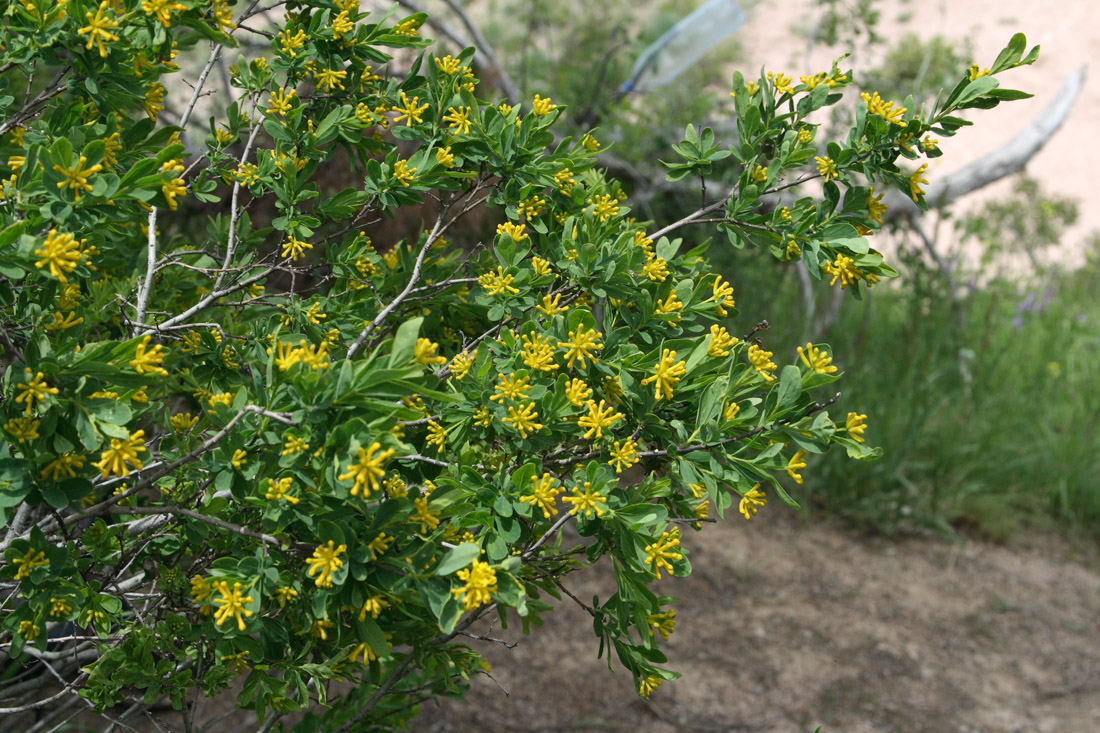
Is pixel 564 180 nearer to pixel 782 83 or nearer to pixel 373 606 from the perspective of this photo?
pixel 782 83

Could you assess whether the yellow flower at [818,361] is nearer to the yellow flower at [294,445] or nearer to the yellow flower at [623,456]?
the yellow flower at [623,456]

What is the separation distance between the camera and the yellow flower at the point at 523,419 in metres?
1.19

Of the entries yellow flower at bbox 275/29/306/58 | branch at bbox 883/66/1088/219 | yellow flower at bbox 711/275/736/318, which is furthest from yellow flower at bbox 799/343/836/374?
branch at bbox 883/66/1088/219

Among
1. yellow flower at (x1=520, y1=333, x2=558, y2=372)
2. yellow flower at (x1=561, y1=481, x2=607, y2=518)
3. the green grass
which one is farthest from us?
the green grass

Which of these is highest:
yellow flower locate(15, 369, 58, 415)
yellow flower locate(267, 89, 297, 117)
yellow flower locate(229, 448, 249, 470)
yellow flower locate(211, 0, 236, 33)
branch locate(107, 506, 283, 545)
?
yellow flower locate(211, 0, 236, 33)

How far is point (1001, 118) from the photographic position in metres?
14.2

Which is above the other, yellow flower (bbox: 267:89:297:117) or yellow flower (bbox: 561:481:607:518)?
yellow flower (bbox: 267:89:297:117)

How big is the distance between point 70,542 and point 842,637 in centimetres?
322

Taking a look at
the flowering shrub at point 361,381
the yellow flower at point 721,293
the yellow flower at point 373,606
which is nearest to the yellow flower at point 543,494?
the flowering shrub at point 361,381

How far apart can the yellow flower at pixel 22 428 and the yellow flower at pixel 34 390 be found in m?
0.02

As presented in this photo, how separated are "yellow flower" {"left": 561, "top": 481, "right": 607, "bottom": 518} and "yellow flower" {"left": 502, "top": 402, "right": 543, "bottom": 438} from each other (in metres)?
0.11

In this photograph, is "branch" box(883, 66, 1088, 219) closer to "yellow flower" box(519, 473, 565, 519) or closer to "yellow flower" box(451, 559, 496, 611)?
"yellow flower" box(519, 473, 565, 519)

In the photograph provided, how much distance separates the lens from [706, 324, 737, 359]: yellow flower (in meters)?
1.32

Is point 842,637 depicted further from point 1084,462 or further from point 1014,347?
point 1014,347
